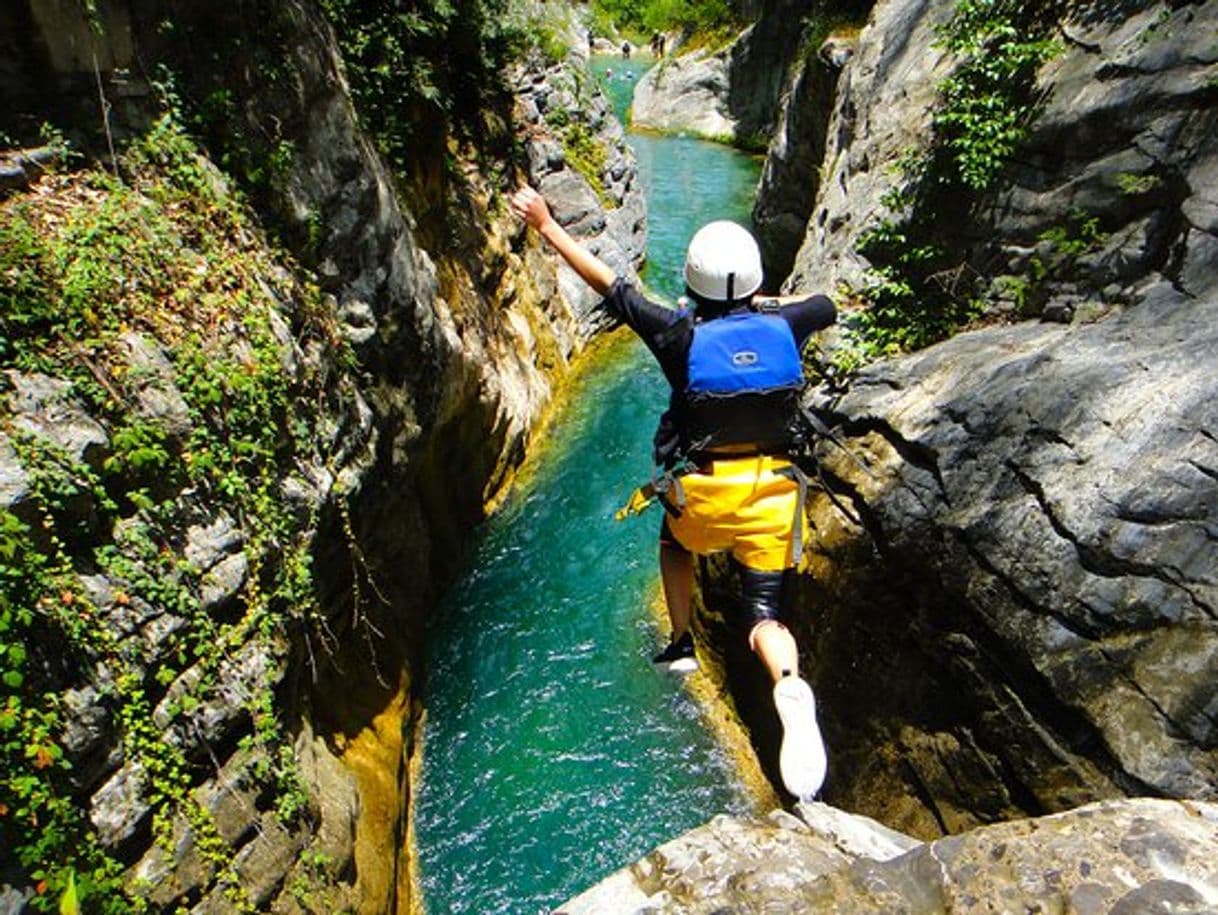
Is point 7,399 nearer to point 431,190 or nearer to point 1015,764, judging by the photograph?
point 1015,764

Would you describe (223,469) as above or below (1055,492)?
above

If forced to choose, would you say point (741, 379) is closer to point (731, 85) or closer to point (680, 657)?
point (680, 657)

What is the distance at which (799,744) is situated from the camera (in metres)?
3.97

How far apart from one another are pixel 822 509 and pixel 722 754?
263cm

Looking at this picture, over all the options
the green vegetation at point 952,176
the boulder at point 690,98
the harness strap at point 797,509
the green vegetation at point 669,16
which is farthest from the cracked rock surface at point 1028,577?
the boulder at point 690,98

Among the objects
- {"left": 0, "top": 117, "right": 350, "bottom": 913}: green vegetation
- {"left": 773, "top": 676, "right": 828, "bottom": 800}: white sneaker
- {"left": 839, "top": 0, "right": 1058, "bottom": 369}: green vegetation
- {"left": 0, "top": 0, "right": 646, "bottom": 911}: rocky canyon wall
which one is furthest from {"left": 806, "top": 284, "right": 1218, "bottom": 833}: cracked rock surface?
{"left": 0, "top": 117, "right": 350, "bottom": 913}: green vegetation

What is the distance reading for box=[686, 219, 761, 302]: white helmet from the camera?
4320 millimetres

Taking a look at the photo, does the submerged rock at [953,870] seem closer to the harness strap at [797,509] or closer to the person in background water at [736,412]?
the person in background water at [736,412]

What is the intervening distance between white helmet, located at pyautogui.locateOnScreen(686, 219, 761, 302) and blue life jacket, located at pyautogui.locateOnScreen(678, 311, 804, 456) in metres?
0.15

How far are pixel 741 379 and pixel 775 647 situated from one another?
60.4 inches

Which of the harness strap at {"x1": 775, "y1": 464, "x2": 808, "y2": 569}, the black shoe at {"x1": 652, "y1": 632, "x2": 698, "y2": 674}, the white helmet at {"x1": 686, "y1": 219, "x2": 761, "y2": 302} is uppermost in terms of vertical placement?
the white helmet at {"x1": 686, "y1": 219, "x2": 761, "y2": 302}

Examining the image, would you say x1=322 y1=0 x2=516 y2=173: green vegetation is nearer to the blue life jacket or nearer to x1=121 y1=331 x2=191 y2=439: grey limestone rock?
x1=121 y1=331 x2=191 y2=439: grey limestone rock

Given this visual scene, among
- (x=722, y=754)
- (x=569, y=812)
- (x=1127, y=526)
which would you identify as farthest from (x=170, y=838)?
(x=1127, y=526)

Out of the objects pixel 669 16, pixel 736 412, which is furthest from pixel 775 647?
pixel 669 16
